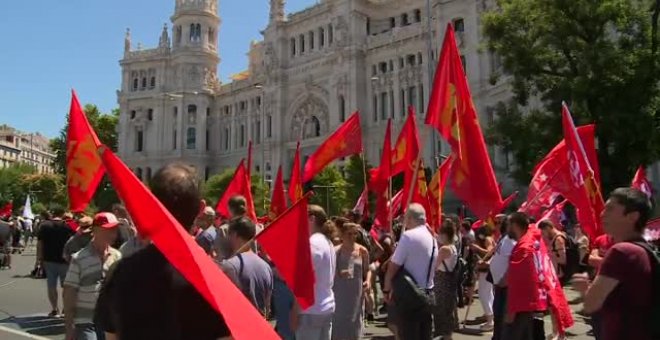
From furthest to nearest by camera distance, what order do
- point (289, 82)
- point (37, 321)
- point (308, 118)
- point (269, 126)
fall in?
point (269, 126) → point (289, 82) → point (308, 118) → point (37, 321)

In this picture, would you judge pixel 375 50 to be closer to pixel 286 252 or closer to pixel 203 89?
pixel 203 89

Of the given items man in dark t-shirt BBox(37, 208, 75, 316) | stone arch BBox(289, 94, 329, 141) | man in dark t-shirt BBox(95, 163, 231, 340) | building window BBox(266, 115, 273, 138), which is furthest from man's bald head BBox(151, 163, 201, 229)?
building window BBox(266, 115, 273, 138)

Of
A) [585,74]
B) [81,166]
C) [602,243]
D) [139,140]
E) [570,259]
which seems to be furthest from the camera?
[139,140]

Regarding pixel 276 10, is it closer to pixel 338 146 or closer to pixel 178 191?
pixel 338 146

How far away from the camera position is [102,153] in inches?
105

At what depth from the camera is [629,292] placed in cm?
312

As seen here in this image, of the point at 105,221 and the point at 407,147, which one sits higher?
the point at 407,147

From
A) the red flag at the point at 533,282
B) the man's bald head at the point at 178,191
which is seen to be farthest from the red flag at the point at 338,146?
the man's bald head at the point at 178,191

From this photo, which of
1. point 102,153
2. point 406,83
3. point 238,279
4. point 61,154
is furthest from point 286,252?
point 61,154

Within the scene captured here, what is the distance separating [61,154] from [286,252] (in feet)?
229

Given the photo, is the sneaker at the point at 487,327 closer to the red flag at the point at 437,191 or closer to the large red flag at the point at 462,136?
the red flag at the point at 437,191

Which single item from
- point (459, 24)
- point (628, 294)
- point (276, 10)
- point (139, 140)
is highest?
point (276, 10)

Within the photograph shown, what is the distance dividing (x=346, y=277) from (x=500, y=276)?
1816mm

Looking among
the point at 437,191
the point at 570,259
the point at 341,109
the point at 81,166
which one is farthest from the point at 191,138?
the point at 570,259
